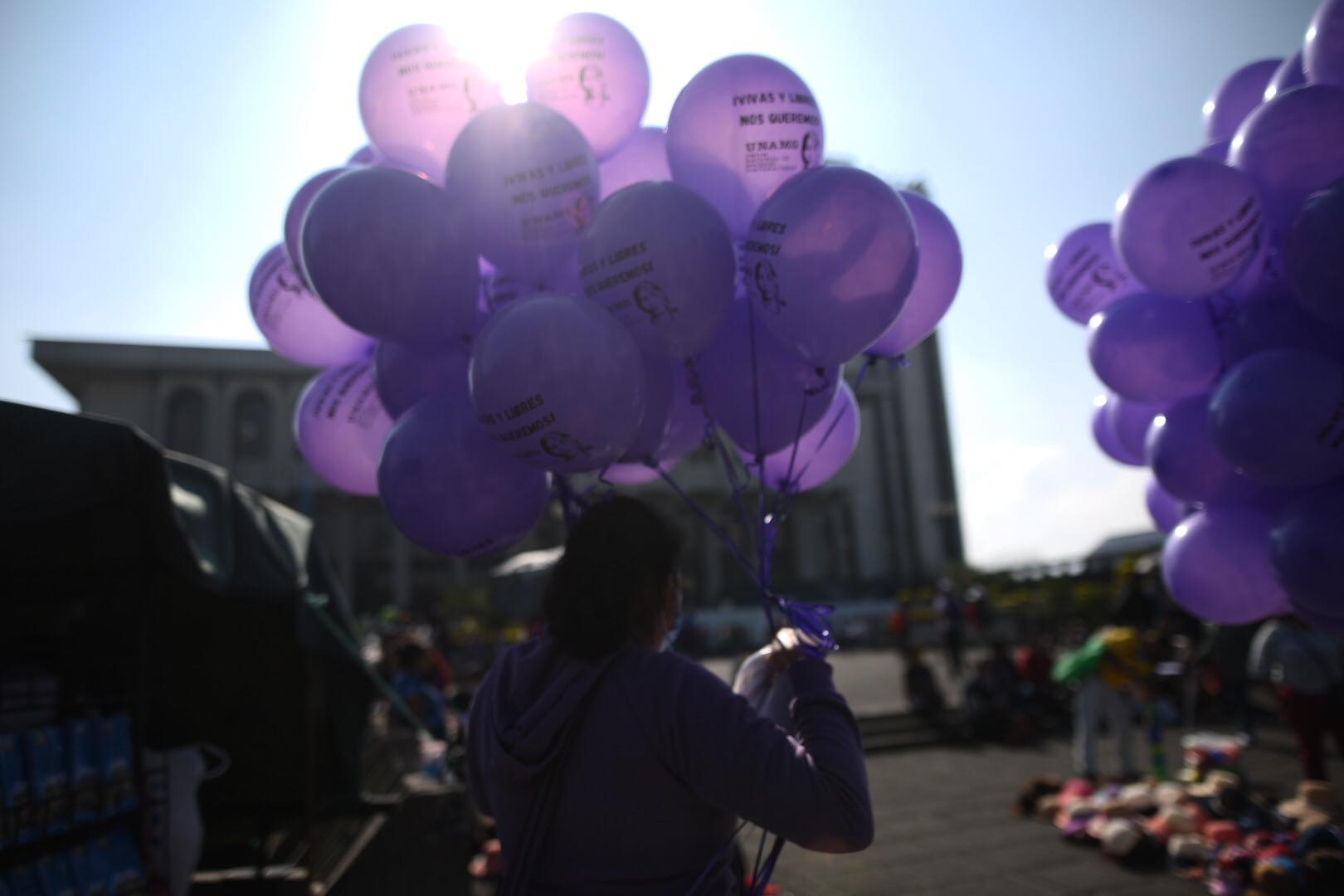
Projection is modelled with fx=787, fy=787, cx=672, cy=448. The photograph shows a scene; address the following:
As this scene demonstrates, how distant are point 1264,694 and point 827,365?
11915 mm

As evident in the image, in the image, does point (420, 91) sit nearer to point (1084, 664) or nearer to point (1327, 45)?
point (1327, 45)

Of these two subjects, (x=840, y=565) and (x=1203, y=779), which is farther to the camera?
(x=840, y=565)

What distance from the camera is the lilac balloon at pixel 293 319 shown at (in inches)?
110

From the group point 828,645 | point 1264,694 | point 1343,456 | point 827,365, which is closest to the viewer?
point 828,645

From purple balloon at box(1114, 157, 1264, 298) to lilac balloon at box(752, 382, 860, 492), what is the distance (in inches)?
44.4

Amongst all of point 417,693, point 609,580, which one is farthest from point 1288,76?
point 417,693

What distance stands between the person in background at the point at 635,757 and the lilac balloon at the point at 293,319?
69.2 inches

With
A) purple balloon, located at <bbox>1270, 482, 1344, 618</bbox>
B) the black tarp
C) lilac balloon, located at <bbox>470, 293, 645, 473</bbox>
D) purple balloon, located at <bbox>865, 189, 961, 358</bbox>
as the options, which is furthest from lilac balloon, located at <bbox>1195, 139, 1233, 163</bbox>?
the black tarp

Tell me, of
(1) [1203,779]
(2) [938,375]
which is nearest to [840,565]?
(2) [938,375]

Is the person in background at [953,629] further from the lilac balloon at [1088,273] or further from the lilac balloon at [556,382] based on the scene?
the lilac balloon at [556,382]

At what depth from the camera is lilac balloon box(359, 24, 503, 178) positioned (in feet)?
8.13

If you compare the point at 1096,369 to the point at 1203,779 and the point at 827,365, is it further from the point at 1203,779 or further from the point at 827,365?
the point at 1203,779

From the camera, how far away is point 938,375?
49.1 m

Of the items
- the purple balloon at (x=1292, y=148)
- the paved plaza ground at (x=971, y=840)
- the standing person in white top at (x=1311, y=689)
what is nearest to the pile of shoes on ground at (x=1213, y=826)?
the paved plaza ground at (x=971, y=840)
